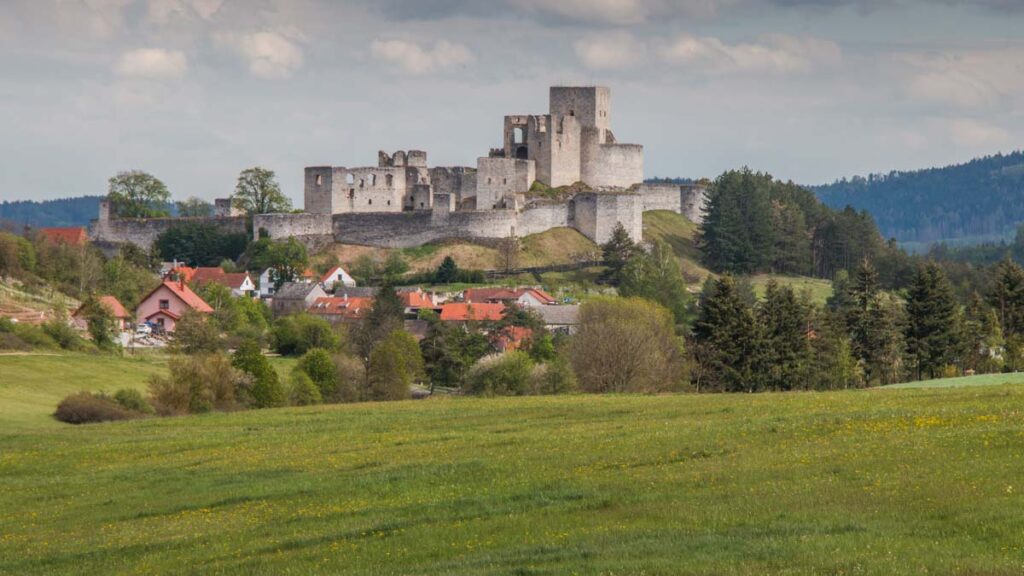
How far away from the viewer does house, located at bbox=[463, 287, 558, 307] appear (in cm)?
8725

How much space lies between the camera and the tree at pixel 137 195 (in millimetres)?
112750

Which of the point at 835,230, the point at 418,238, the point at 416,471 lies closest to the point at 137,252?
the point at 418,238

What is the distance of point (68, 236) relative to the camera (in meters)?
107

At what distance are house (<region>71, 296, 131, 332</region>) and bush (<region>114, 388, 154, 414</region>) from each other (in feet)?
76.0

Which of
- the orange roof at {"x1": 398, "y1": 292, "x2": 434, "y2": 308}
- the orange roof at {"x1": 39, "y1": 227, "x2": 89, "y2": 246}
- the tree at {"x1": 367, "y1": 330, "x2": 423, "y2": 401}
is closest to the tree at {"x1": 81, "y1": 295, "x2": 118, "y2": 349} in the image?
the tree at {"x1": 367, "y1": 330, "x2": 423, "y2": 401}

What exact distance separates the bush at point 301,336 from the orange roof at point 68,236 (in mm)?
24036

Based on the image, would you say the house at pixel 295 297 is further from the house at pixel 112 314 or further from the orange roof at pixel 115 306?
the orange roof at pixel 115 306

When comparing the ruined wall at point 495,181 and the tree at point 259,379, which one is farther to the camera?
the ruined wall at point 495,181

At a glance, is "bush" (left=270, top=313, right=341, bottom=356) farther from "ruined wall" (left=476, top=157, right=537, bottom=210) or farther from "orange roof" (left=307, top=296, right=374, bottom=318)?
"ruined wall" (left=476, top=157, right=537, bottom=210)

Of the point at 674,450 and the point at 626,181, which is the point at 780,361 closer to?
the point at 674,450

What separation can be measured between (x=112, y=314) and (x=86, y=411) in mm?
28713

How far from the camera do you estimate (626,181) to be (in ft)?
357

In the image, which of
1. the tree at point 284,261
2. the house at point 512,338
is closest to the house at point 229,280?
the tree at point 284,261

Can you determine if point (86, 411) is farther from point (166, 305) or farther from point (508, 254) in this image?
point (508, 254)
